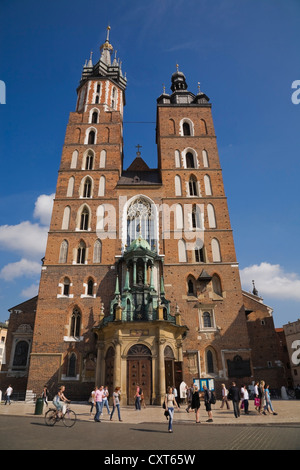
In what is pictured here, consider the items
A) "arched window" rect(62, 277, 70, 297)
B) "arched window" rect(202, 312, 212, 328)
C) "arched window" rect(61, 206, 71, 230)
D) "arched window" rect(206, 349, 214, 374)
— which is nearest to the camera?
"arched window" rect(206, 349, 214, 374)

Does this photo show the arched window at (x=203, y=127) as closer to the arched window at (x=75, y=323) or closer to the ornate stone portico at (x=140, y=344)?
the ornate stone portico at (x=140, y=344)

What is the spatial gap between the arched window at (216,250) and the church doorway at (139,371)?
1012cm

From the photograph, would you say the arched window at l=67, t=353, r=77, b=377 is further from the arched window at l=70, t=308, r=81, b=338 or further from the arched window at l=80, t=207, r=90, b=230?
the arched window at l=80, t=207, r=90, b=230

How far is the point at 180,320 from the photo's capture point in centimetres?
2283

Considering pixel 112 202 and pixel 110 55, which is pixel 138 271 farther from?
pixel 110 55

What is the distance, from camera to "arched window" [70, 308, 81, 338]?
23.6 m

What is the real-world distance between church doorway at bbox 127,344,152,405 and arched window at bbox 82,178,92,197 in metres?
15.3

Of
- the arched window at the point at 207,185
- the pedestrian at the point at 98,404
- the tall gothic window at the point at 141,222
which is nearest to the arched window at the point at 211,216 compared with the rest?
the arched window at the point at 207,185

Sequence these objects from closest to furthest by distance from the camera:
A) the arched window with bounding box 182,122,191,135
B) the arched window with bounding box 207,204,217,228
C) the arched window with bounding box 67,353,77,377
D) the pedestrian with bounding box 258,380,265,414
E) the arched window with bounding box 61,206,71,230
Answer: the pedestrian with bounding box 258,380,265,414 < the arched window with bounding box 67,353,77,377 < the arched window with bounding box 61,206,71,230 < the arched window with bounding box 207,204,217,228 < the arched window with bounding box 182,122,191,135

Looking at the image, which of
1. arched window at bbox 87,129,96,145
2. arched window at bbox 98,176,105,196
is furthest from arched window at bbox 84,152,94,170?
arched window at bbox 98,176,105,196

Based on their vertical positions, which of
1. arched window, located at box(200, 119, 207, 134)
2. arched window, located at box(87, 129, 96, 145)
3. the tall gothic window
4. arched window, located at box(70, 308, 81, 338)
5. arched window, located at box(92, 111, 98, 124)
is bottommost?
arched window, located at box(70, 308, 81, 338)

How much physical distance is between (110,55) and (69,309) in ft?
126

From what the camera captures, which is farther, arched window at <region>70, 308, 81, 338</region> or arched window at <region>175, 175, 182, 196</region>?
arched window at <region>175, 175, 182, 196</region>

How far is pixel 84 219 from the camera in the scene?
28156mm
